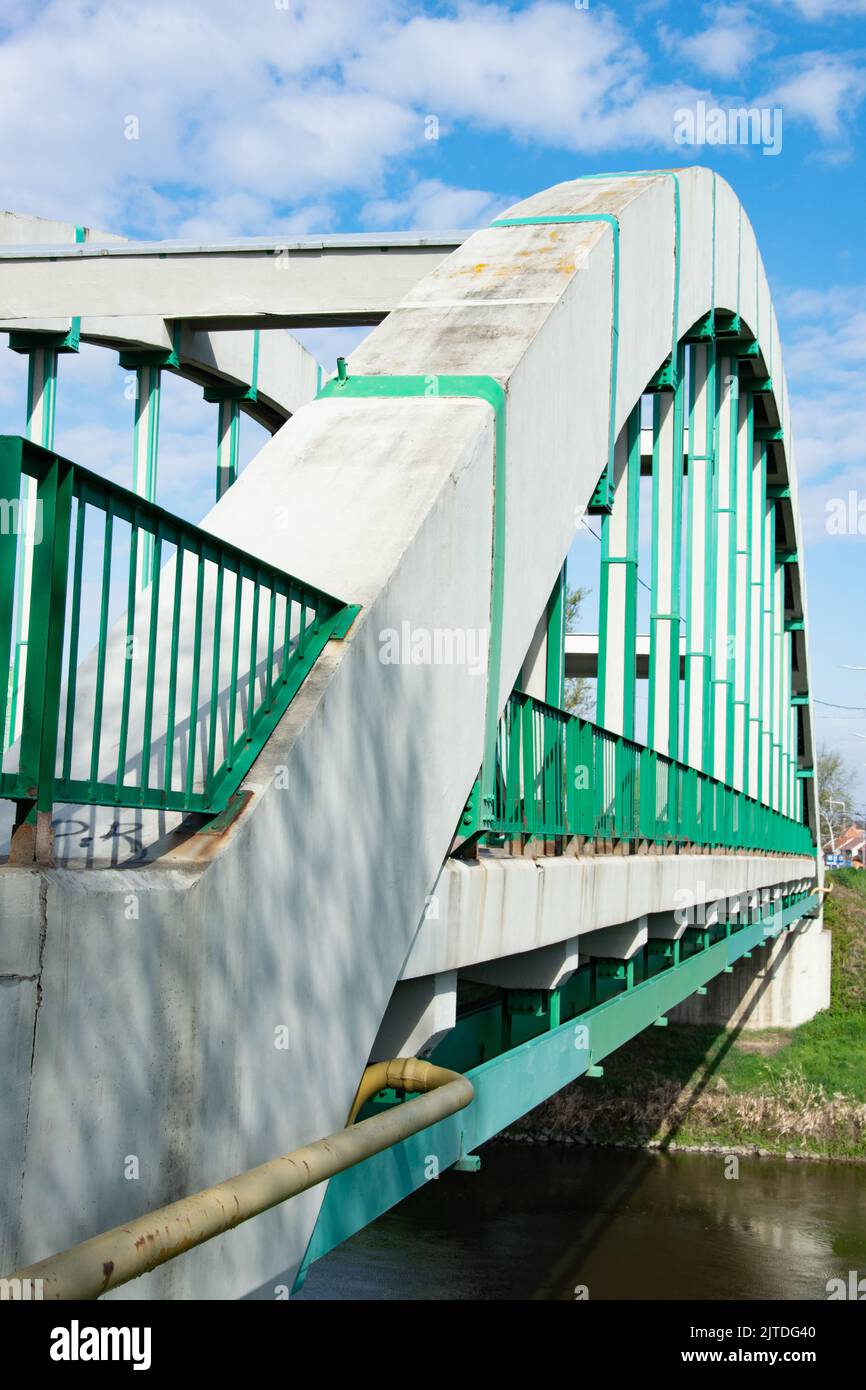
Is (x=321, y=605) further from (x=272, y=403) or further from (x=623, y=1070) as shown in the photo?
(x=623, y=1070)

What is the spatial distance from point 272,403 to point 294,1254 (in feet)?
43.1

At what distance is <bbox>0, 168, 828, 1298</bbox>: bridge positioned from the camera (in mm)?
3000

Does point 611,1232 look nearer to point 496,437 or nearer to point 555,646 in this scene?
point 555,646

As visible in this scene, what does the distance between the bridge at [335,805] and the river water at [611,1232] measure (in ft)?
33.3

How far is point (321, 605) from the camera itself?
14.3 ft

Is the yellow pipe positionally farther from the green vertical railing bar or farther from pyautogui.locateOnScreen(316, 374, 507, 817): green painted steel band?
the green vertical railing bar

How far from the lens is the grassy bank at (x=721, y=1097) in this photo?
29.1 meters

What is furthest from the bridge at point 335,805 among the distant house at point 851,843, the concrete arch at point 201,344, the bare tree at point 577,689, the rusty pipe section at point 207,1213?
the distant house at point 851,843

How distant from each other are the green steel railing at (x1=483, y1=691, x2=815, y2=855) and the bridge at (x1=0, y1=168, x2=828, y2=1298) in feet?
0.12

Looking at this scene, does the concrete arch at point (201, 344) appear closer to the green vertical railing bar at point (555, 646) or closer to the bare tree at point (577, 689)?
the green vertical railing bar at point (555, 646)

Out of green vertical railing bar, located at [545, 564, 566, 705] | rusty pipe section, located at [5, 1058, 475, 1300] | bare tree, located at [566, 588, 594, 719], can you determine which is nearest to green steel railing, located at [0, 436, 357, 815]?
rusty pipe section, located at [5, 1058, 475, 1300]
